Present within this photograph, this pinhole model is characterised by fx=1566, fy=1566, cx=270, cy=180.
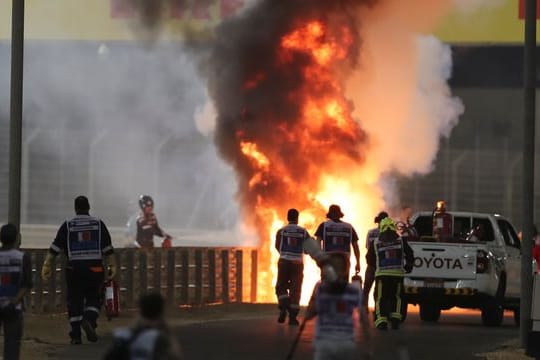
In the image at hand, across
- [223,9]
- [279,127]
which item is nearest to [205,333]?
[279,127]

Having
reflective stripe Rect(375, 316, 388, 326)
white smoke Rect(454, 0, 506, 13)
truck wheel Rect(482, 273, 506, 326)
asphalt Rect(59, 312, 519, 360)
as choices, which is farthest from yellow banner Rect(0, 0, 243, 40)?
reflective stripe Rect(375, 316, 388, 326)

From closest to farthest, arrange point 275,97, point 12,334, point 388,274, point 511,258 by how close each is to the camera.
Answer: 1. point 12,334
2. point 388,274
3. point 511,258
4. point 275,97

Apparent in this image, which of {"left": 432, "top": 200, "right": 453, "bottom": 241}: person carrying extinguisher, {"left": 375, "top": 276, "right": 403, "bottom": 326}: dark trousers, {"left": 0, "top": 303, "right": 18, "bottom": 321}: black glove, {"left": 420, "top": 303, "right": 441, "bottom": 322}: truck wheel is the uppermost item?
{"left": 432, "top": 200, "right": 453, "bottom": 241}: person carrying extinguisher

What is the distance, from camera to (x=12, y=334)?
13.1m

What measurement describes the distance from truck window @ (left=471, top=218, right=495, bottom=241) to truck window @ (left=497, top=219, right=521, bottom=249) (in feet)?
0.76

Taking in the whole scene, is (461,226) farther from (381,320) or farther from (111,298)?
(111,298)

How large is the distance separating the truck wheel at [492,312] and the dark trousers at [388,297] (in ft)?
9.81

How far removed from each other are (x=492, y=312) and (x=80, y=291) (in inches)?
326

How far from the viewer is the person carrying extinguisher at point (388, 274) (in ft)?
71.0

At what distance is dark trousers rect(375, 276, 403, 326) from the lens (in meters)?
21.6

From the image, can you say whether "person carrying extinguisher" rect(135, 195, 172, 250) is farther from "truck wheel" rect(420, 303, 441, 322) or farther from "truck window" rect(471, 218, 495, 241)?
"truck window" rect(471, 218, 495, 241)

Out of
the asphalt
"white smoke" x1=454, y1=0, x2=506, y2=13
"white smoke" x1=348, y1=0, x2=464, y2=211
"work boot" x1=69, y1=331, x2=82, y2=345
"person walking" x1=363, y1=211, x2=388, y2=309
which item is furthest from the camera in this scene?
"white smoke" x1=454, y1=0, x2=506, y2=13

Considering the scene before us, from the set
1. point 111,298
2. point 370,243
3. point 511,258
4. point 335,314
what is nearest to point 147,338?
point 335,314

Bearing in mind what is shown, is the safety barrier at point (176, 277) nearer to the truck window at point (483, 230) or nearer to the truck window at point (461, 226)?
the truck window at point (461, 226)
